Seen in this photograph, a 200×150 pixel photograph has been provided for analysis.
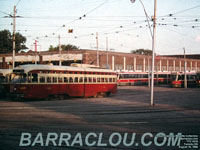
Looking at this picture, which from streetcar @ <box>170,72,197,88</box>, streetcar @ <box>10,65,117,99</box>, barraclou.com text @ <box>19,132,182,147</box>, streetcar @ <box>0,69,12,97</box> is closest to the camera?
barraclou.com text @ <box>19,132,182,147</box>

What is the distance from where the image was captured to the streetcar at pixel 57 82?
19203 millimetres

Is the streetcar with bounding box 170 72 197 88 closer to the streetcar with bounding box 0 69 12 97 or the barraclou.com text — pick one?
the streetcar with bounding box 0 69 12 97

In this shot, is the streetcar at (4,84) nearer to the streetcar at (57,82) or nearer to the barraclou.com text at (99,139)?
the streetcar at (57,82)

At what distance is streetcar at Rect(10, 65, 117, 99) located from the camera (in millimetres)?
19203

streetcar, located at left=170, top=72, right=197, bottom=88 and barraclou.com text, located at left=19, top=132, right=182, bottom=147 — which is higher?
streetcar, located at left=170, top=72, right=197, bottom=88

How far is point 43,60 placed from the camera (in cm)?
5684

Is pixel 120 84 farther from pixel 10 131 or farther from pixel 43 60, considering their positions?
pixel 10 131

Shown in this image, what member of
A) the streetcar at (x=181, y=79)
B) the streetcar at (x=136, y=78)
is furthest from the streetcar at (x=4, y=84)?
the streetcar at (x=181, y=79)

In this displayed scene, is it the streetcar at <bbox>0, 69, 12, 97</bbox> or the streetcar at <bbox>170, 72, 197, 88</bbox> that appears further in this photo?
the streetcar at <bbox>170, 72, 197, 88</bbox>

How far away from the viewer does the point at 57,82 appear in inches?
819

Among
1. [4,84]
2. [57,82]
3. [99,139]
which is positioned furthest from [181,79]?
[99,139]

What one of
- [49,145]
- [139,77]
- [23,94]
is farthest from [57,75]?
[139,77]

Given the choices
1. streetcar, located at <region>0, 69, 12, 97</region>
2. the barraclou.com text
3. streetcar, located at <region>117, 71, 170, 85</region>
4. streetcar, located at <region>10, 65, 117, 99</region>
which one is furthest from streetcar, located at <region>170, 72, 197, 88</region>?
the barraclou.com text

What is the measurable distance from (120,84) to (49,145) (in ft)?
143
